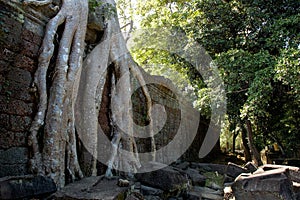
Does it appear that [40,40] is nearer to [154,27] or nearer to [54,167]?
[54,167]

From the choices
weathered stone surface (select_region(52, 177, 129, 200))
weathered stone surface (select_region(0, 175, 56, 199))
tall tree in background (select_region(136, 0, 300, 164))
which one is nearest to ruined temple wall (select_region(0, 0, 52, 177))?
weathered stone surface (select_region(0, 175, 56, 199))

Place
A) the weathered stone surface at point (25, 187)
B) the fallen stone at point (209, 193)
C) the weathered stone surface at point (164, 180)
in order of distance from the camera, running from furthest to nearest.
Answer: the fallen stone at point (209, 193) < the weathered stone surface at point (164, 180) < the weathered stone surface at point (25, 187)

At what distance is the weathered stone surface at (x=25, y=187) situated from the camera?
5.91ft

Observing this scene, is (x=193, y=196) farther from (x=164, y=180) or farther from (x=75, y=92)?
(x=75, y=92)

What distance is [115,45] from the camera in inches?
A: 161

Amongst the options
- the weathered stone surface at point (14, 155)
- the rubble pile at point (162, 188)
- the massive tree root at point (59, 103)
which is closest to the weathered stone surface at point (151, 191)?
the rubble pile at point (162, 188)

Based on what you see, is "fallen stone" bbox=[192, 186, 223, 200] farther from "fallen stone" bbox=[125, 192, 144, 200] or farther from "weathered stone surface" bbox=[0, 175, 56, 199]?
"weathered stone surface" bbox=[0, 175, 56, 199]

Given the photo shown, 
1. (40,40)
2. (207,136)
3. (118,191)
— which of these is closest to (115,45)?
(40,40)

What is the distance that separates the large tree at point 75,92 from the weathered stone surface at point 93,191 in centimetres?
36

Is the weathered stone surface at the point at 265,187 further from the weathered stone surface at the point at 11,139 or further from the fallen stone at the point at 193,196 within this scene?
the weathered stone surface at the point at 11,139

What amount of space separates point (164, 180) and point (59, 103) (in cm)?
162

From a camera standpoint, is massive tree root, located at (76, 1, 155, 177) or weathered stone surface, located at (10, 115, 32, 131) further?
massive tree root, located at (76, 1, 155, 177)

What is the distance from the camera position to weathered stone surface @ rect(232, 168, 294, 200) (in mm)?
2242

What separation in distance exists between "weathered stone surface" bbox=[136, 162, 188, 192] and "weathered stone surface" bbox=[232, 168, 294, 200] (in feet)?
2.91
